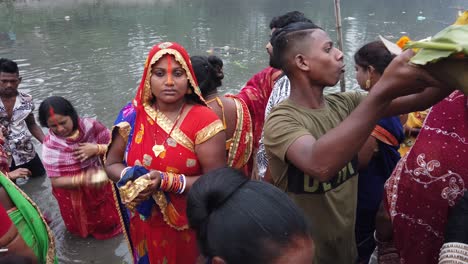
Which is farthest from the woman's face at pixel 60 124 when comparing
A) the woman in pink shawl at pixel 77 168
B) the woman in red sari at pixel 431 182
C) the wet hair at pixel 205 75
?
the woman in red sari at pixel 431 182

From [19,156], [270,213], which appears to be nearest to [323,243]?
[270,213]

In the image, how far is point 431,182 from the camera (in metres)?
1.59

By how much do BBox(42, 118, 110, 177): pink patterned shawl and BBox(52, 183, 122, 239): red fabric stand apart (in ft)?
0.71

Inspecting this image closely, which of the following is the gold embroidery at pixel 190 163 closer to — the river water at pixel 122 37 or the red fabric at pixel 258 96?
the red fabric at pixel 258 96

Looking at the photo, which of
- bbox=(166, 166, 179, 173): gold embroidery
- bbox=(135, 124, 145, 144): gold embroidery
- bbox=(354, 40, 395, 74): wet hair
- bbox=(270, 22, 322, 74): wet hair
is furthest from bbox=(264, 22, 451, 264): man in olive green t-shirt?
bbox=(135, 124, 145, 144): gold embroidery

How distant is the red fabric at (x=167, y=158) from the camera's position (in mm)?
2279

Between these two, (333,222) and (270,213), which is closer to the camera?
(270,213)

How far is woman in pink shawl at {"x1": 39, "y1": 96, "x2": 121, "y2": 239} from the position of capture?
343cm

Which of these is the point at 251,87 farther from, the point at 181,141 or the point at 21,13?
the point at 21,13

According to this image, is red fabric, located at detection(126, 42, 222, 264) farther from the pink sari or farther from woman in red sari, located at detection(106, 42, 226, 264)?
the pink sari

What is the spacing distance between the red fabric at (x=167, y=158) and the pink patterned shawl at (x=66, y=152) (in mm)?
1271

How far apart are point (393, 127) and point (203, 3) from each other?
70.7 feet

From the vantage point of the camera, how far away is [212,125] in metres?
2.32

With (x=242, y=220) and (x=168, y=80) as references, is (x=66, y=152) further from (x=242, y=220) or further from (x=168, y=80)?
(x=242, y=220)
